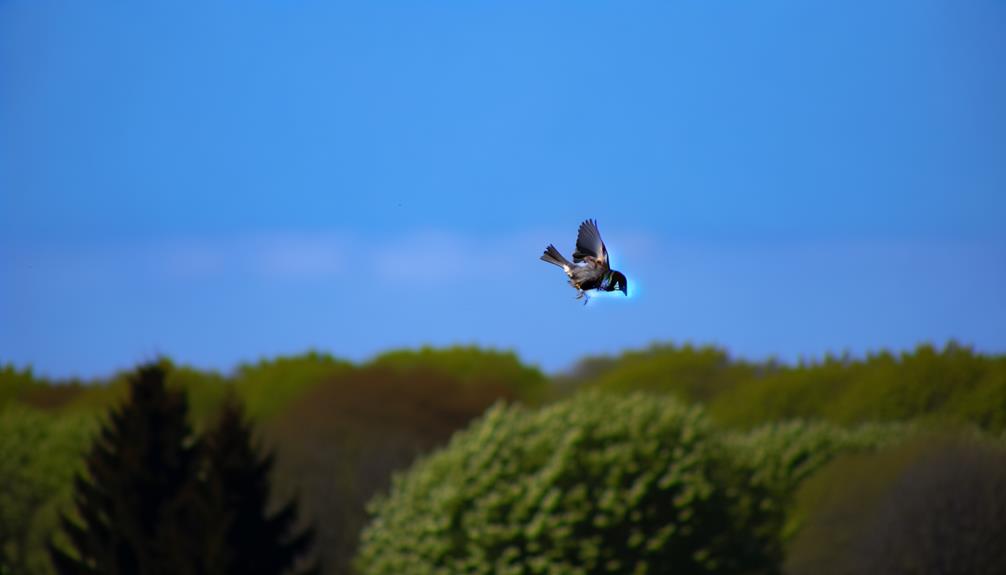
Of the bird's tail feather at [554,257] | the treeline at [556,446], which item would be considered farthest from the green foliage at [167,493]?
the bird's tail feather at [554,257]

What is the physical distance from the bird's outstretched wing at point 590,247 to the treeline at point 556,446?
35377mm

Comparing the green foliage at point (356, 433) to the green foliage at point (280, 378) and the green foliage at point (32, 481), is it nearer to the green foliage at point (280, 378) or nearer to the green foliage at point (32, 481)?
the green foliage at point (280, 378)

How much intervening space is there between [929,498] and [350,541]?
85.1 feet

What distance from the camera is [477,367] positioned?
94.8 meters

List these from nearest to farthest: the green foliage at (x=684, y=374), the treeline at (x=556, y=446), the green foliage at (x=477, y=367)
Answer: the treeline at (x=556, y=446), the green foliage at (x=684, y=374), the green foliage at (x=477, y=367)

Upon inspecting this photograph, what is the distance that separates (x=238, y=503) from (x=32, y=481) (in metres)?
28.5

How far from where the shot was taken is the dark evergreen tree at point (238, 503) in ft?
125

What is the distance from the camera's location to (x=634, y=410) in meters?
41.5

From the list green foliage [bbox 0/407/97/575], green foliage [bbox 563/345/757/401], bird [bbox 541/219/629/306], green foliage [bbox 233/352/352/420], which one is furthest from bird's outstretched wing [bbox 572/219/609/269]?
green foliage [bbox 233/352/352/420]

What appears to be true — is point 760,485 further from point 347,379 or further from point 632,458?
point 347,379

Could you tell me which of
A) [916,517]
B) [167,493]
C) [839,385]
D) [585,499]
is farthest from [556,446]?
[839,385]

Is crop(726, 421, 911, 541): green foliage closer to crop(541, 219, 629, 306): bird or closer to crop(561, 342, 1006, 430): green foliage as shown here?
crop(561, 342, 1006, 430): green foliage

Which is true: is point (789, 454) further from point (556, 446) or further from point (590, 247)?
point (590, 247)

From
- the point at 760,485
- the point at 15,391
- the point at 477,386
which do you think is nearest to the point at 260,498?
the point at 760,485
